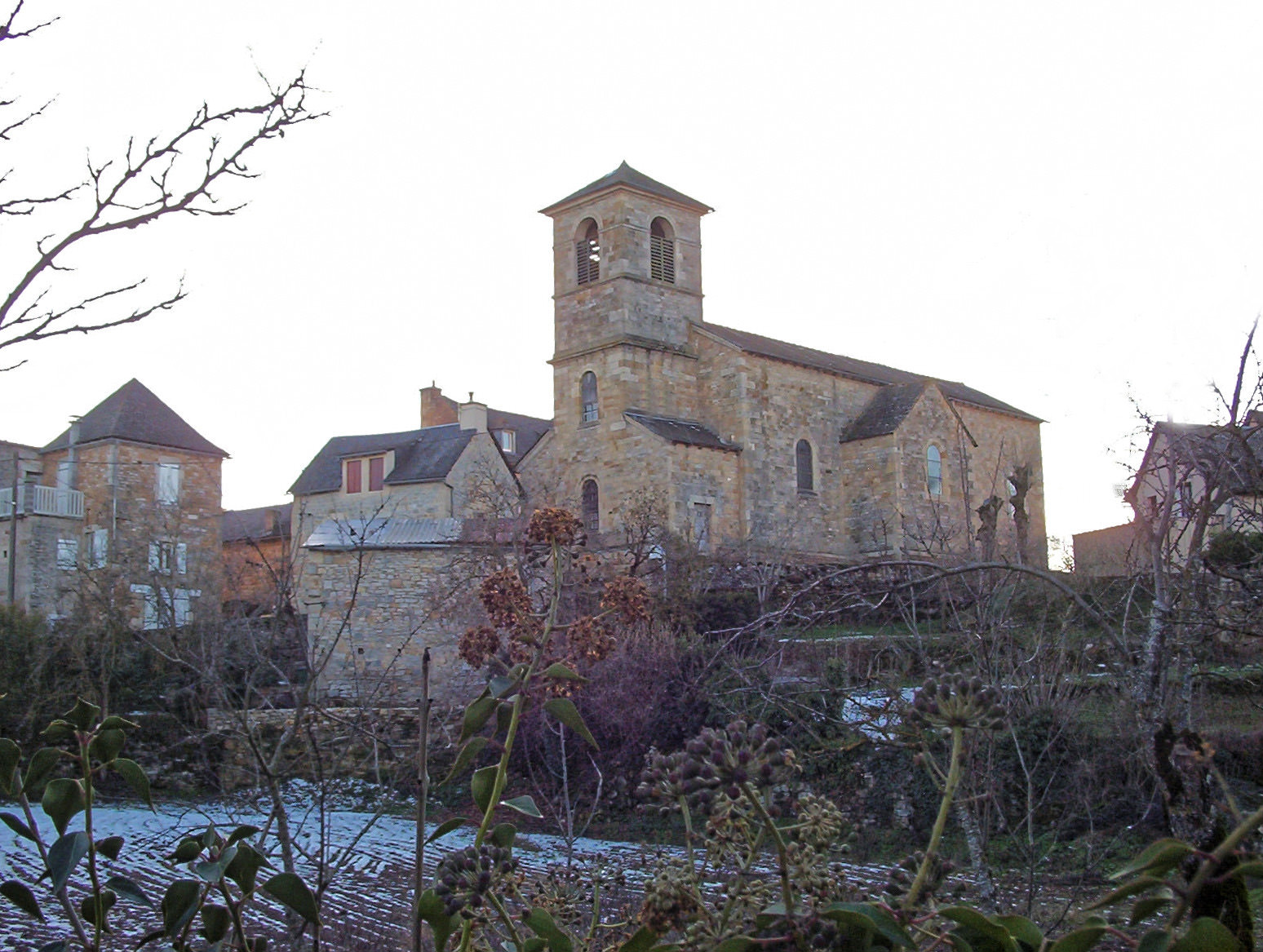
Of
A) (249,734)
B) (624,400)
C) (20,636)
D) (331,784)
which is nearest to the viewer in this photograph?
(249,734)

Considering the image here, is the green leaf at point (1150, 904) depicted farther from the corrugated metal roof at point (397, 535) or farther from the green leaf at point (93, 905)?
the corrugated metal roof at point (397, 535)

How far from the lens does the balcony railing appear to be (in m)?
35.4

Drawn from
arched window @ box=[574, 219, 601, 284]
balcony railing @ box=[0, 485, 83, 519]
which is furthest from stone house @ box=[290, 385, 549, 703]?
balcony railing @ box=[0, 485, 83, 519]

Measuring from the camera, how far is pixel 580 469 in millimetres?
34781

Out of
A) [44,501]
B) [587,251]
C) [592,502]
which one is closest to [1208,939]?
[592,502]

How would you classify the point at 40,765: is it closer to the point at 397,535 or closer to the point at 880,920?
the point at 880,920

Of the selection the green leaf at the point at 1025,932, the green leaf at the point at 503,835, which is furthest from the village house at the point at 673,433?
Answer: the green leaf at the point at 1025,932

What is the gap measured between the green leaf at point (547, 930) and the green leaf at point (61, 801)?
77cm

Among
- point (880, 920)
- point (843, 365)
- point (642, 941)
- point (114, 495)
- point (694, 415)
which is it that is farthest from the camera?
point (843, 365)

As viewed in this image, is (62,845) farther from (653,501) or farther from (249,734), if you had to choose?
(653,501)

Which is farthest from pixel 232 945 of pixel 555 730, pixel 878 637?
pixel 878 637

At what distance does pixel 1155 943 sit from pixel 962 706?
1.73ft

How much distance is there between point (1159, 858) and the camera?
1.26 m

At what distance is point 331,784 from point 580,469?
28.7 m
